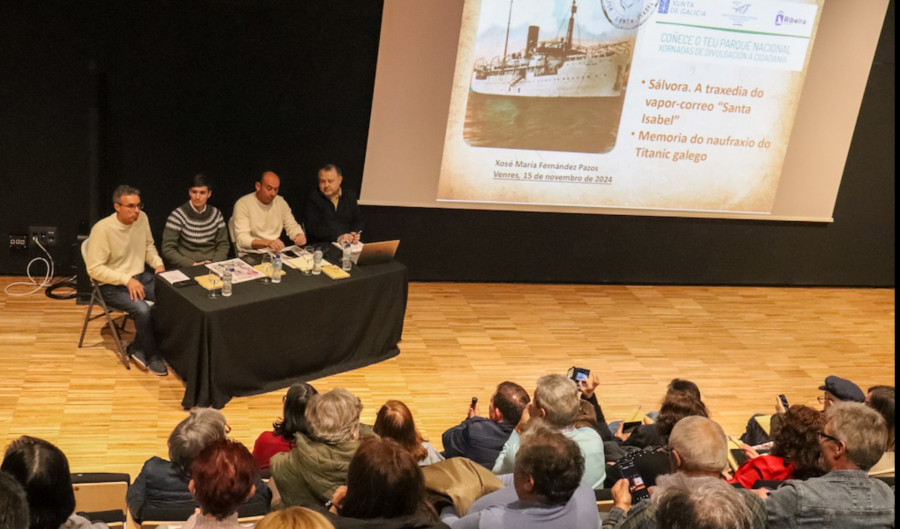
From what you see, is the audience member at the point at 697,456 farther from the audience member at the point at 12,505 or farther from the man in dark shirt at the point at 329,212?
the man in dark shirt at the point at 329,212

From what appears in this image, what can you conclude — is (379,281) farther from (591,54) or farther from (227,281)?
(591,54)

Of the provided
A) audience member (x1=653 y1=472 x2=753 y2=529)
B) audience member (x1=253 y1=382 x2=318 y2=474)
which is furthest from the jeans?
audience member (x1=653 y1=472 x2=753 y2=529)

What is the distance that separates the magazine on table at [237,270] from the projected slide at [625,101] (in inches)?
76.7

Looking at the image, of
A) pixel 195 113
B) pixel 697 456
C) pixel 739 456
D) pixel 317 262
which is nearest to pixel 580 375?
pixel 739 456

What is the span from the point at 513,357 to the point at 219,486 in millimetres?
3576

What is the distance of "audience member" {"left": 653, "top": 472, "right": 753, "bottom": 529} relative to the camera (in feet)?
7.44

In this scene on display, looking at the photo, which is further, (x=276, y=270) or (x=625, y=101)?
(x=625, y=101)

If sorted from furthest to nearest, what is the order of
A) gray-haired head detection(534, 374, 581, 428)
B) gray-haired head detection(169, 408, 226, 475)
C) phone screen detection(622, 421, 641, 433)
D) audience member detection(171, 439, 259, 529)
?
phone screen detection(622, 421, 641, 433), gray-haired head detection(534, 374, 581, 428), gray-haired head detection(169, 408, 226, 475), audience member detection(171, 439, 259, 529)

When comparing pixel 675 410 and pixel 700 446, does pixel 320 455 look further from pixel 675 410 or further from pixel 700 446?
pixel 675 410

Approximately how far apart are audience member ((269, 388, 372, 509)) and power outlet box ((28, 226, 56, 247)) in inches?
146

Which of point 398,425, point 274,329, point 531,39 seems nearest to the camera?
point 398,425

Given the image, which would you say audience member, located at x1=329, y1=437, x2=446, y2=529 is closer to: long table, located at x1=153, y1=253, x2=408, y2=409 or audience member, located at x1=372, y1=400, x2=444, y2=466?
audience member, located at x1=372, y1=400, x2=444, y2=466

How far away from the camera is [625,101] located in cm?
685

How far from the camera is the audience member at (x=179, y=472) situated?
9.86 feet
